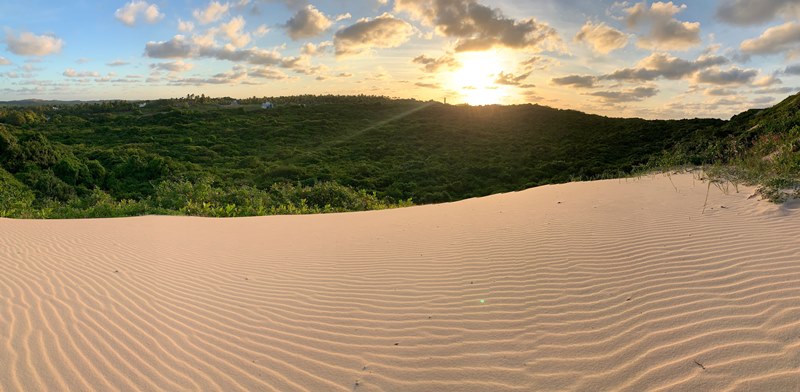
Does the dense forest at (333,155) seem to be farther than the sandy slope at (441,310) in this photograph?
Yes

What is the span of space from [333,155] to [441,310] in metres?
26.6

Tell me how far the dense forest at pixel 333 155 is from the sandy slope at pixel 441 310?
3.64 meters

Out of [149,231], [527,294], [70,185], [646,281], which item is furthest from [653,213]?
[70,185]

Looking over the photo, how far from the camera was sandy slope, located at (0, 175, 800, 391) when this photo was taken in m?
3.22

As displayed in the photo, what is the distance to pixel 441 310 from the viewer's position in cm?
432

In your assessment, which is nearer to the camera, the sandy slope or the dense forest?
the sandy slope

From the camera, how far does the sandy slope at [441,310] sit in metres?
3.22

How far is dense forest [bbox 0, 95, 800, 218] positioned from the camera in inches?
586

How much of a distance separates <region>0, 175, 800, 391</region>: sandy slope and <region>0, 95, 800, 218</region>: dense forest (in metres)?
3.64

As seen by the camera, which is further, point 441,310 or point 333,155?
point 333,155

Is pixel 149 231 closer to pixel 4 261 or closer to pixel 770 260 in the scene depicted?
pixel 4 261

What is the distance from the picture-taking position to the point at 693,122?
1352 inches

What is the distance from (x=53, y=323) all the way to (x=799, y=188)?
9.82 m

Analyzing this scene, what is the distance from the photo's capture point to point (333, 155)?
99.0 ft
